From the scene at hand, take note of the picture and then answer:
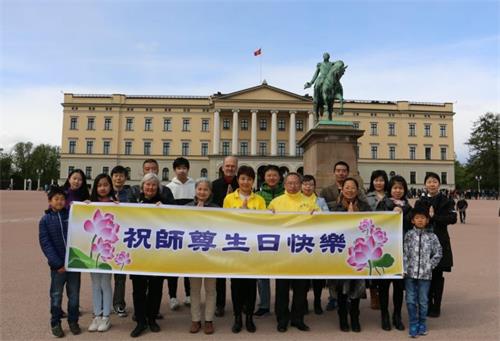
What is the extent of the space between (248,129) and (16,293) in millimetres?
62932


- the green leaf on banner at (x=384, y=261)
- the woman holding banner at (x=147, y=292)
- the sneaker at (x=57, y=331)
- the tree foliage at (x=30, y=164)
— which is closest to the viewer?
the sneaker at (x=57, y=331)

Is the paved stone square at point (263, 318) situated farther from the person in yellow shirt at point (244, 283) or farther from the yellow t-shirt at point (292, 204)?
the yellow t-shirt at point (292, 204)

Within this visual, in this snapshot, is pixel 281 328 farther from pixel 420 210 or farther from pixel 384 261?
pixel 420 210

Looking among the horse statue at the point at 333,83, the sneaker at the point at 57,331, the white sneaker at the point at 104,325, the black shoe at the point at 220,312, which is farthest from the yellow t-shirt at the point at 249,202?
the horse statue at the point at 333,83

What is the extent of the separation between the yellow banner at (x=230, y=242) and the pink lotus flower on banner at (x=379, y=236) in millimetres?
11

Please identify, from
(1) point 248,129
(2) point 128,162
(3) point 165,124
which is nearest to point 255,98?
(1) point 248,129

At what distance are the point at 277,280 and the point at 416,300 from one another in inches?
63.2

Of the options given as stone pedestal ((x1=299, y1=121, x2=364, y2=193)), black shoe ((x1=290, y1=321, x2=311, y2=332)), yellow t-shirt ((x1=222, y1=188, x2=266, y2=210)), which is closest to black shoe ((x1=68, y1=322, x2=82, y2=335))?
yellow t-shirt ((x1=222, y1=188, x2=266, y2=210))

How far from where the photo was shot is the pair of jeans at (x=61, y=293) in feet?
14.2

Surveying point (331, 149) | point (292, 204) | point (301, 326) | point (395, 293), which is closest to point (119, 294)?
point (301, 326)

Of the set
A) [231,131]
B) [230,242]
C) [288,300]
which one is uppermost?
[231,131]

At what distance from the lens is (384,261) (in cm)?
475

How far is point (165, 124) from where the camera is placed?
228 feet

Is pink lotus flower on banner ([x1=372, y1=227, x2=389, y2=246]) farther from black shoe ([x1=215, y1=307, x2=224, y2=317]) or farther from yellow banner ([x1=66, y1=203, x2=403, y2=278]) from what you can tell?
black shoe ([x1=215, y1=307, x2=224, y2=317])
